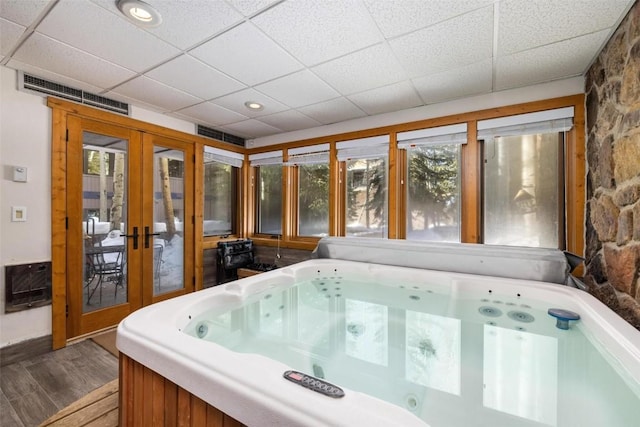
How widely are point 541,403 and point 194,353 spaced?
1343 millimetres

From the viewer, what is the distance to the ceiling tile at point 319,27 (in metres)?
1.46

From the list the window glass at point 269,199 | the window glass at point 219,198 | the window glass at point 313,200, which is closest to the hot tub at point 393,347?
the window glass at point 313,200

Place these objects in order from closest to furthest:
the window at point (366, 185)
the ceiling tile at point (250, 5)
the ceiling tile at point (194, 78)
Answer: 1. the ceiling tile at point (250, 5)
2. the ceiling tile at point (194, 78)
3. the window at point (366, 185)

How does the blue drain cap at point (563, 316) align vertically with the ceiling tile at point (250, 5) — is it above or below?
below

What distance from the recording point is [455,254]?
217cm

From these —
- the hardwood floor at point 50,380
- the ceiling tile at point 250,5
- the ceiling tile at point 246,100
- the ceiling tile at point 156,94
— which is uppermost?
the ceiling tile at point 246,100

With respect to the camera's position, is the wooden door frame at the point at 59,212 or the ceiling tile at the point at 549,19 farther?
the wooden door frame at the point at 59,212

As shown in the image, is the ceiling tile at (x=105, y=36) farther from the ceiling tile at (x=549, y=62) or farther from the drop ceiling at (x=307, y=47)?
the ceiling tile at (x=549, y=62)

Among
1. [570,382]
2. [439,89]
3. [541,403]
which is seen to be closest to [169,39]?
[439,89]

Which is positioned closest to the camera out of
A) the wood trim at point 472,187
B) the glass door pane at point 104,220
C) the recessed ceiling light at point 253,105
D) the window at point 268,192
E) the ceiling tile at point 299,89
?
the ceiling tile at point 299,89

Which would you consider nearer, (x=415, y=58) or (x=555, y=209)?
(x=415, y=58)

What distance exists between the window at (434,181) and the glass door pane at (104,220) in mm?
2852

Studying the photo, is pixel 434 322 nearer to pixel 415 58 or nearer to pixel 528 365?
pixel 528 365

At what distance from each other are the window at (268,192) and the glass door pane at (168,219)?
1.10 meters
